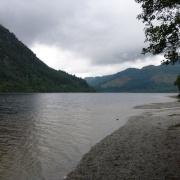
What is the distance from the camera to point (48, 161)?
2852 cm

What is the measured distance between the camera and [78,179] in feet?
69.7

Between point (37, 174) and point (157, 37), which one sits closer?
point (157, 37)

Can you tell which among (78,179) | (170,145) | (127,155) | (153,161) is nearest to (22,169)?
(78,179)

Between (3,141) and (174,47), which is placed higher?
(174,47)

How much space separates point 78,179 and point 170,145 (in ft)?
42.8

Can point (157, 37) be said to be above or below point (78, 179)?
above

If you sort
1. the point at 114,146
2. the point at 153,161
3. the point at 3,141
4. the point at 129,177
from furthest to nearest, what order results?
the point at 3,141 < the point at 114,146 < the point at 153,161 < the point at 129,177

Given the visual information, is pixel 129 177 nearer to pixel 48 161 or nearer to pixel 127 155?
pixel 127 155

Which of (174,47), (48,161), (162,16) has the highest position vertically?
(162,16)

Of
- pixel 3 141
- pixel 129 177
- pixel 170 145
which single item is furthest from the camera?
pixel 3 141

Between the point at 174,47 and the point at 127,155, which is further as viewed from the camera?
the point at 127,155

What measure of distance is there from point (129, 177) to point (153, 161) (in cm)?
471

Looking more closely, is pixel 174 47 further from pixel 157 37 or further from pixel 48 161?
pixel 48 161

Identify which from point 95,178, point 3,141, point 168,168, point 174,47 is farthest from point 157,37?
point 3,141
